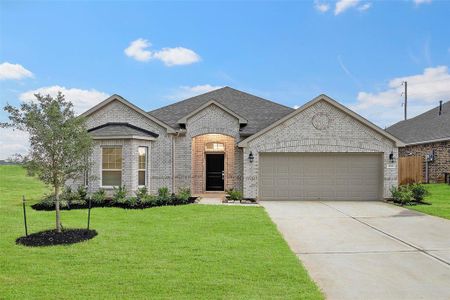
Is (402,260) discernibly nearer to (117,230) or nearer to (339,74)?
(117,230)

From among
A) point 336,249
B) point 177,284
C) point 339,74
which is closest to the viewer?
point 177,284

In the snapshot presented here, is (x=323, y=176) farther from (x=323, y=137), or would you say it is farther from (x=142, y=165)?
(x=142, y=165)

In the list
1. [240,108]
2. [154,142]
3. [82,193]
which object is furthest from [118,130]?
[240,108]

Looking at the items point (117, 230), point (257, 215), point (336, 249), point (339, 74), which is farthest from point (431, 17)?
point (117, 230)

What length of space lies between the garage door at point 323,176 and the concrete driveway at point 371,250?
3.34 metres

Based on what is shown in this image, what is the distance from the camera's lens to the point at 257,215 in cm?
1204

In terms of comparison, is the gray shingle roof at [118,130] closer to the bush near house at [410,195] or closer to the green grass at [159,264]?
the green grass at [159,264]

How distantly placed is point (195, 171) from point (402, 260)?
13.3 meters

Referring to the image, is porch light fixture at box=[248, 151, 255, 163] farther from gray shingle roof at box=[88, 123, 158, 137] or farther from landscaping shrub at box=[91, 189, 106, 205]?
landscaping shrub at box=[91, 189, 106, 205]

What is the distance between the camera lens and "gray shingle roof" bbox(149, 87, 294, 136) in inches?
755

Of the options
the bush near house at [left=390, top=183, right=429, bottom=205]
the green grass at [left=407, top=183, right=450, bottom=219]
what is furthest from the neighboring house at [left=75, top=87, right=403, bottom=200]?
the green grass at [left=407, top=183, right=450, bottom=219]

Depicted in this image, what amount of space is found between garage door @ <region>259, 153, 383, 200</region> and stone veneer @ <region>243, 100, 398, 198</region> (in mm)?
452

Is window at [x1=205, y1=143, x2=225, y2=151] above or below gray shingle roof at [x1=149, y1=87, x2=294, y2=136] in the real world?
below

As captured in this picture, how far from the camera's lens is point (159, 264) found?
642 cm
